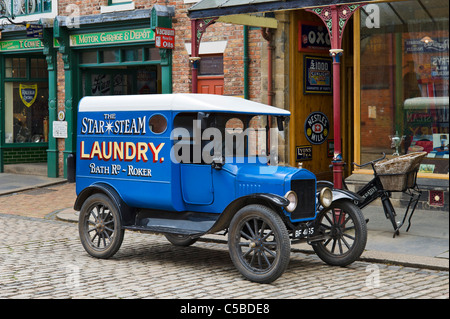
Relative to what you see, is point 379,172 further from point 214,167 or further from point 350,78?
point 350,78

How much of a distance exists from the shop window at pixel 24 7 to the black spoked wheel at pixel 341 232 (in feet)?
39.8

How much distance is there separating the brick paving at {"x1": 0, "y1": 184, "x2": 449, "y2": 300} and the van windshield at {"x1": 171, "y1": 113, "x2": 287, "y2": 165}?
1245 mm

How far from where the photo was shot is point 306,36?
1423 centimetres

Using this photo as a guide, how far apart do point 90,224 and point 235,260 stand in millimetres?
2267

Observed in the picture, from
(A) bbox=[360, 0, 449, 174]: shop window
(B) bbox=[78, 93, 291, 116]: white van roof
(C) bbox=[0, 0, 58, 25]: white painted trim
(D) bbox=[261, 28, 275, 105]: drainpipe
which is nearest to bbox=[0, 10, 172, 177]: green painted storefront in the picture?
(C) bbox=[0, 0, 58, 25]: white painted trim

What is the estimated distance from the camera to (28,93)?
65.2ft

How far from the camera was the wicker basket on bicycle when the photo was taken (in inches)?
388

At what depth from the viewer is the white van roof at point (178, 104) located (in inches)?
322

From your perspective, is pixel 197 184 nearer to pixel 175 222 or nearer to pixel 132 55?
pixel 175 222

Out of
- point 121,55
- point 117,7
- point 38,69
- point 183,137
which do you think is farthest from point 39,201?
point 183,137

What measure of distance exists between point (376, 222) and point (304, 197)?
3592mm

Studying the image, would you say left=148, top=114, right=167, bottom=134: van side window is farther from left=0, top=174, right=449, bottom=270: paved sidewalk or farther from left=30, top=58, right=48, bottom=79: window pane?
left=30, top=58, right=48, bottom=79: window pane

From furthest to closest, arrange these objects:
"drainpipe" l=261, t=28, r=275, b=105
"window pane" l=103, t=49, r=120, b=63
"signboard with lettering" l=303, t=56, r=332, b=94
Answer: "window pane" l=103, t=49, r=120, b=63 → "signboard with lettering" l=303, t=56, r=332, b=94 → "drainpipe" l=261, t=28, r=275, b=105

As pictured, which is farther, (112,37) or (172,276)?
(112,37)
